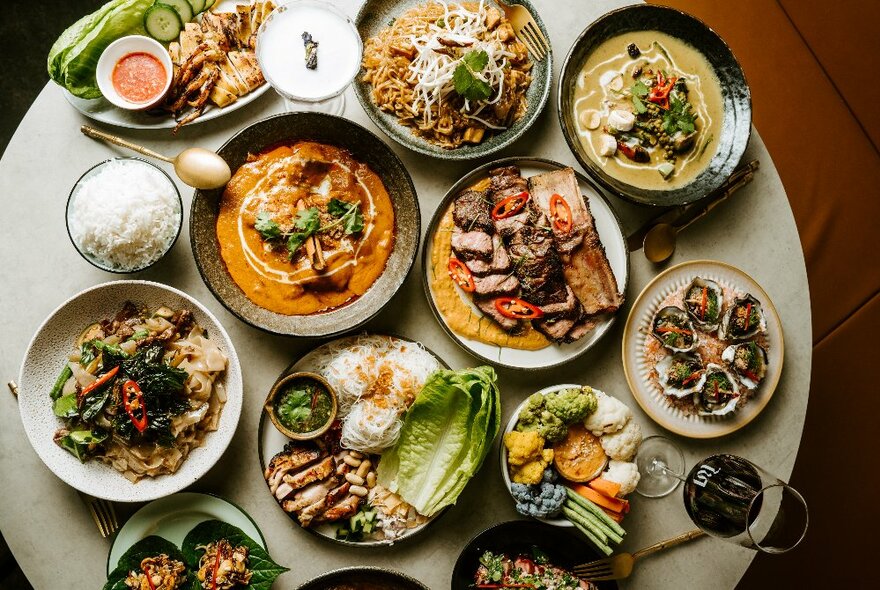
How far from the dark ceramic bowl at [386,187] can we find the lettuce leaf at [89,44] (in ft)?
2.61

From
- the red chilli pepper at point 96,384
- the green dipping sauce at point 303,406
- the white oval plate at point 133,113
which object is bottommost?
the green dipping sauce at point 303,406

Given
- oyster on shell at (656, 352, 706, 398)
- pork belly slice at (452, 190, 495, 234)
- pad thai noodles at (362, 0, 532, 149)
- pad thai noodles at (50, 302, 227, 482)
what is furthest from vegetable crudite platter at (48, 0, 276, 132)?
oyster on shell at (656, 352, 706, 398)

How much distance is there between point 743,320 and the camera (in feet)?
11.7

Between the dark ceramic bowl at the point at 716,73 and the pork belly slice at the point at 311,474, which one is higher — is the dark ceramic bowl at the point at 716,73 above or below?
above

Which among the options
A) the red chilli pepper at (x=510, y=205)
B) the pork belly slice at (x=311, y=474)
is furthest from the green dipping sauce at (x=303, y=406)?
the red chilli pepper at (x=510, y=205)

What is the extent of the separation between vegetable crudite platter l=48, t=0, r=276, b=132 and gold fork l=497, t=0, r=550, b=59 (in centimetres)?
128

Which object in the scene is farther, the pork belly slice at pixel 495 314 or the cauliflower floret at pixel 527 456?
the pork belly slice at pixel 495 314

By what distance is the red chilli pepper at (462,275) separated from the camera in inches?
141

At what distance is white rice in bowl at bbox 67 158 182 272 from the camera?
3326mm

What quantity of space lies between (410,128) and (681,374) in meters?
1.96

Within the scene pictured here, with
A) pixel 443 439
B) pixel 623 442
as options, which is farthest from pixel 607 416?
pixel 443 439

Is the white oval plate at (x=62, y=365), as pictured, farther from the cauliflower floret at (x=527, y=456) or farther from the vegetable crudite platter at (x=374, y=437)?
the cauliflower floret at (x=527, y=456)

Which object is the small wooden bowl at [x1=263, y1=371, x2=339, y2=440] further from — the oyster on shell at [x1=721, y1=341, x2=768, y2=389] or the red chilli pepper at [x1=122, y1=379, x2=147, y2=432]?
the oyster on shell at [x1=721, y1=341, x2=768, y2=389]

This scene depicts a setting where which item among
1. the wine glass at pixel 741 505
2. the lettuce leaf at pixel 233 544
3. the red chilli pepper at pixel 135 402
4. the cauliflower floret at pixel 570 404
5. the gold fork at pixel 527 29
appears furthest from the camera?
the gold fork at pixel 527 29
